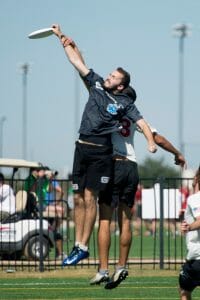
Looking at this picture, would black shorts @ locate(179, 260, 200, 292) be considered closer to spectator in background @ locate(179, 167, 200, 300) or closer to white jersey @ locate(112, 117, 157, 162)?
spectator in background @ locate(179, 167, 200, 300)

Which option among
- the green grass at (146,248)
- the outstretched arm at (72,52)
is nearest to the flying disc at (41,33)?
the outstretched arm at (72,52)

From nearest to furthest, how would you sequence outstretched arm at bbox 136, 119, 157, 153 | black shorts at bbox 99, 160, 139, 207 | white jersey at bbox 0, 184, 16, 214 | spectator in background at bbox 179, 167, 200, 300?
spectator in background at bbox 179, 167, 200, 300 < outstretched arm at bbox 136, 119, 157, 153 < black shorts at bbox 99, 160, 139, 207 < white jersey at bbox 0, 184, 16, 214

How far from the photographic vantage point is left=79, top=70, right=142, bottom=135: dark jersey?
14.1 meters

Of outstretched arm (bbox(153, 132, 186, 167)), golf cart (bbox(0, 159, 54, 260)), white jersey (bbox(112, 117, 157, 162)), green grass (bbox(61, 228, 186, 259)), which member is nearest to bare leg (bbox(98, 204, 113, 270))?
white jersey (bbox(112, 117, 157, 162))

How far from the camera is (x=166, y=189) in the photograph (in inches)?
912

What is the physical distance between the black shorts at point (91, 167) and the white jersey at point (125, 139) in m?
0.11

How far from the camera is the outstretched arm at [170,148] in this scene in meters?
14.4

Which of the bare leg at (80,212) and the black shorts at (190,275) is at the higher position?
the bare leg at (80,212)

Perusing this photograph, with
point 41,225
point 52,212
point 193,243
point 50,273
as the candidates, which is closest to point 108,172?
point 193,243

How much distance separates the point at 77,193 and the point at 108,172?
44 centimetres

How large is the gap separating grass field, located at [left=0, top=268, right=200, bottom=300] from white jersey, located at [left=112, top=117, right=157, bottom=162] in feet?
6.27

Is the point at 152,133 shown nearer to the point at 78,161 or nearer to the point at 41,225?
the point at 78,161

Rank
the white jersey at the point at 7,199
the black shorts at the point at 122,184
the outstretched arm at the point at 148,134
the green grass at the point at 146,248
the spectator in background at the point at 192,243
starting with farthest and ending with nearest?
1. the green grass at the point at 146,248
2. the white jersey at the point at 7,199
3. the black shorts at the point at 122,184
4. the outstretched arm at the point at 148,134
5. the spectator in background at the point at 192,243

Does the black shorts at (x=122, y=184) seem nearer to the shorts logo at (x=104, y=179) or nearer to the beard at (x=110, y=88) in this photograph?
the shorts logo at (x=104, y=179)
